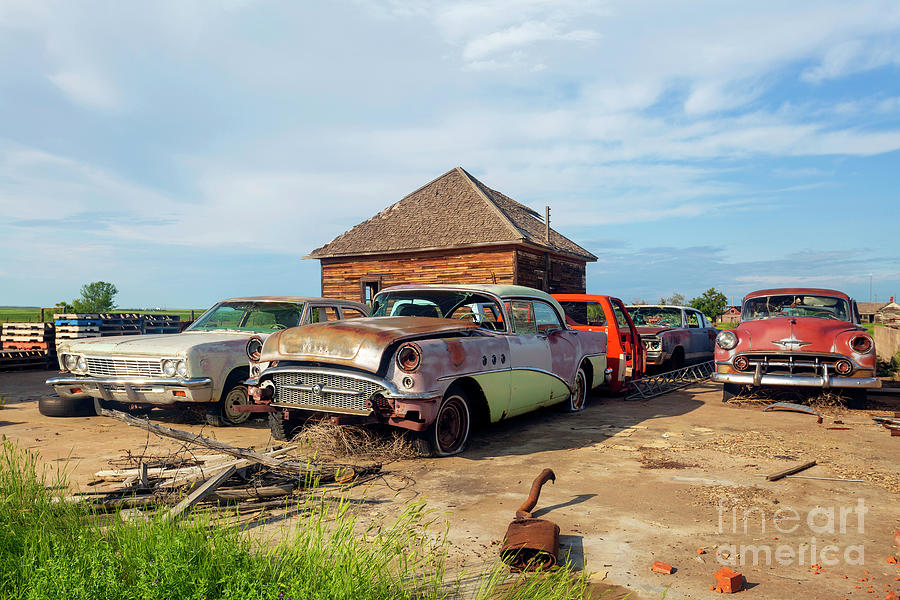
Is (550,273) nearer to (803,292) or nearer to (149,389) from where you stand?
(803,292)

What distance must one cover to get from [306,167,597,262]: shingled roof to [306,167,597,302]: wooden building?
38mm

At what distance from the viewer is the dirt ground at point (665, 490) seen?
136 inches

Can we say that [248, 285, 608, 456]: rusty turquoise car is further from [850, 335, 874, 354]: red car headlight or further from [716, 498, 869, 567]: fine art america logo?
[850, 335, 874, 354]: red car headlight

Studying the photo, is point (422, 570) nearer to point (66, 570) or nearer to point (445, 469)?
point (66, 570)

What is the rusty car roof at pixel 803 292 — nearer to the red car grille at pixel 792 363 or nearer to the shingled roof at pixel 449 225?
the red car grille at pixel 792 363

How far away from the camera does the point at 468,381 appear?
6.22 metres

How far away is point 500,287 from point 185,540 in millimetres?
5086

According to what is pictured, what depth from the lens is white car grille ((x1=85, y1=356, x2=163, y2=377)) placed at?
7301 millimetres

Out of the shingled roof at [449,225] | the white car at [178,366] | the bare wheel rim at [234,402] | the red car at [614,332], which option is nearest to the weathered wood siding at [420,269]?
the shingled roof at [449,225]

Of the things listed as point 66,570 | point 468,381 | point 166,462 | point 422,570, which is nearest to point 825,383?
point 468,381

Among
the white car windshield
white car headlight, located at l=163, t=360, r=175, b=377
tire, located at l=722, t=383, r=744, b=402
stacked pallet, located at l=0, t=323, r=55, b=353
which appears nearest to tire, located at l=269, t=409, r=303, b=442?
white car headlight, located at l=163, t=360, r=175, b=377

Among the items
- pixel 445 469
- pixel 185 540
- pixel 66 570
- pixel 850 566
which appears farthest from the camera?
pixel 445 469

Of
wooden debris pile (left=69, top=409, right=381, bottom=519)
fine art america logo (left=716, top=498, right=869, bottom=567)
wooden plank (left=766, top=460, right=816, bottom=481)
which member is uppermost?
wooden debris pile (left=69, top=409, right=381, bottom=519)

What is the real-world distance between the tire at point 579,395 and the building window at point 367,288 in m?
17.0
